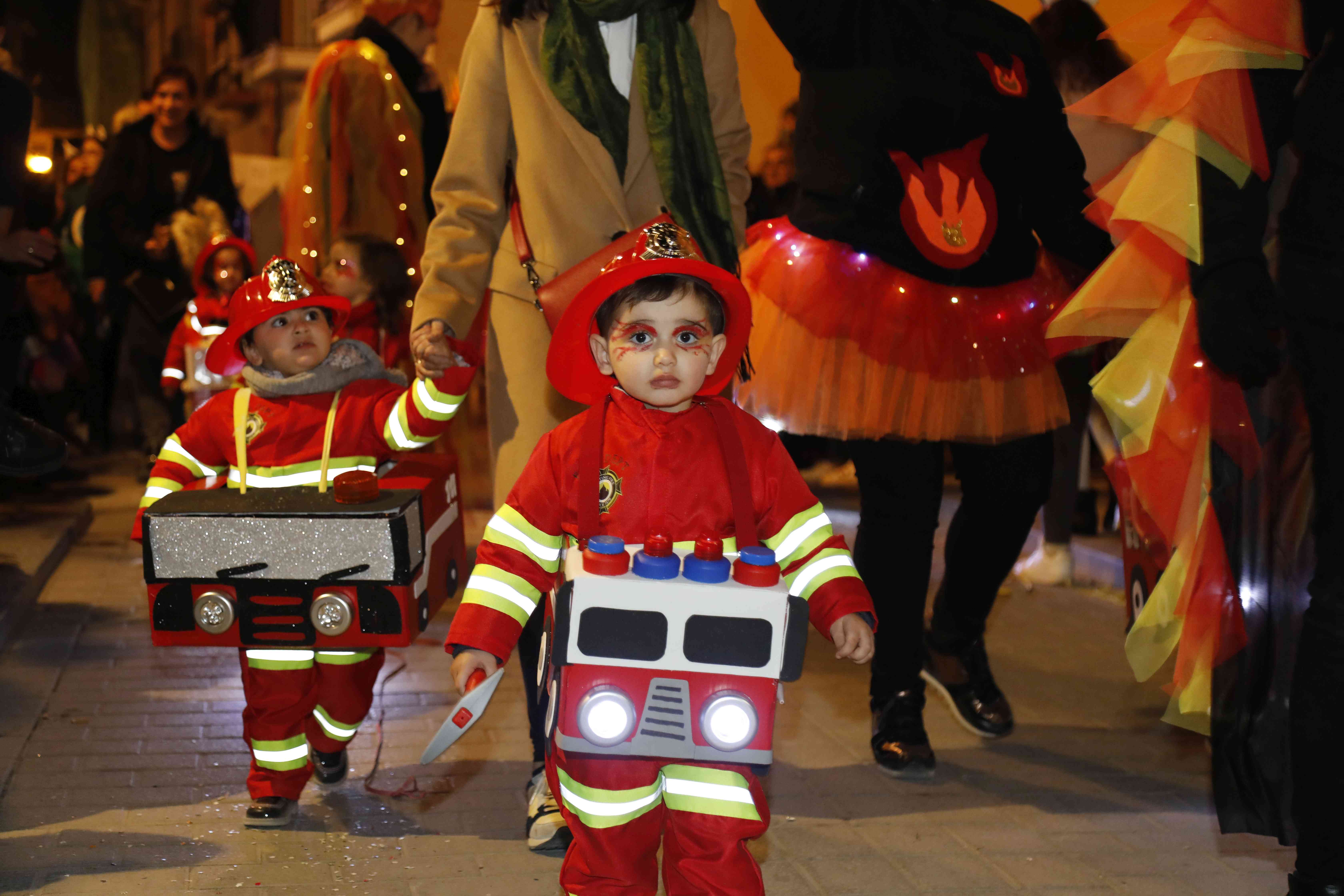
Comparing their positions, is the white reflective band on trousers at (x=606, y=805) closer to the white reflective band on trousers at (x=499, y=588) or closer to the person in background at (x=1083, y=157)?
the white reflective band on trousers at (x=499, y=588)

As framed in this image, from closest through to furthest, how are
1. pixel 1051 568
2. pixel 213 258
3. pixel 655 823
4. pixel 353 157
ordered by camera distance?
1. pixel 655 823
2. pixel 353 157
3. pixel 1051 568
4. pixel 213 258

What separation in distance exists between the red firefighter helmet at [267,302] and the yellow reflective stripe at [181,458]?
8.3 inches

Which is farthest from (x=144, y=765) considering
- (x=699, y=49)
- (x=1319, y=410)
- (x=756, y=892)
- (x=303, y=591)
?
(x=1319, y=410)

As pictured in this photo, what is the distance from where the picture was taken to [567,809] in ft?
7.71

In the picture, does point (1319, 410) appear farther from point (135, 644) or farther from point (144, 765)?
point (135, 644)

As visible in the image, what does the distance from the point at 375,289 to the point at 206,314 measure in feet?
5.25

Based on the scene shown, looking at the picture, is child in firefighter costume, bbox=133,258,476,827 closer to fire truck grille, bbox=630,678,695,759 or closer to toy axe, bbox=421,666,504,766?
toy axe, bbox=421,666,504,766

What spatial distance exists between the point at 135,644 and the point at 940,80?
3.27 meters

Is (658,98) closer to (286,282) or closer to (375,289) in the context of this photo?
(286,282)

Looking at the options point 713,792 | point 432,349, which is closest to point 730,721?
point 713,792

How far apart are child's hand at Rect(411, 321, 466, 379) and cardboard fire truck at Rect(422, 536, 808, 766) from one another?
3.07 ft

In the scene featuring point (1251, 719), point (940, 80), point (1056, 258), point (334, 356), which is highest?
point (940, 80)

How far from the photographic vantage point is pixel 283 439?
10.8 ft

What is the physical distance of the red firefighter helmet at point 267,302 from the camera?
334cm
